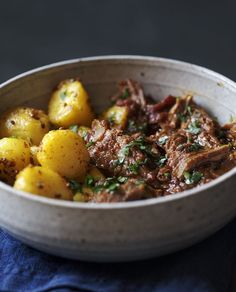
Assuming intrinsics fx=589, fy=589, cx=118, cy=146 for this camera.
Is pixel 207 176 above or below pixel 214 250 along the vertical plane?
above

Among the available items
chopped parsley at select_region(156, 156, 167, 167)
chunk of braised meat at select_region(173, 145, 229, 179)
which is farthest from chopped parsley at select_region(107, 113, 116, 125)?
chunk of braised meat at select_region(173, 145, 229, 179)

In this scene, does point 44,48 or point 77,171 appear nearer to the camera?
point 77,171

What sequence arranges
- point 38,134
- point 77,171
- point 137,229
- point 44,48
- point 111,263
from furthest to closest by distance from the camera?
point 44,48 < point 38,134 < point 77,171 < point 111,263 < point 137,229

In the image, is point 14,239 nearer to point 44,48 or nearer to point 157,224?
point 157,224

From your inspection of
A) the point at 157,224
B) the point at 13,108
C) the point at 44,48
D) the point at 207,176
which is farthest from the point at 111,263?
the point at 44,48

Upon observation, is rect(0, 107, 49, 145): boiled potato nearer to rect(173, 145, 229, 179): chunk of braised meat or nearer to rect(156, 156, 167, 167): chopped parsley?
rect(156, 156, 167, 167): chopped parsley

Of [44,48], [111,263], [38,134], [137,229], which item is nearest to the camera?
[137,229]

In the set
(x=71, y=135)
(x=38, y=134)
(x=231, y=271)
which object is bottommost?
(x=231, y=271)

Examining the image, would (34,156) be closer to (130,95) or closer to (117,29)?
(130,95)
